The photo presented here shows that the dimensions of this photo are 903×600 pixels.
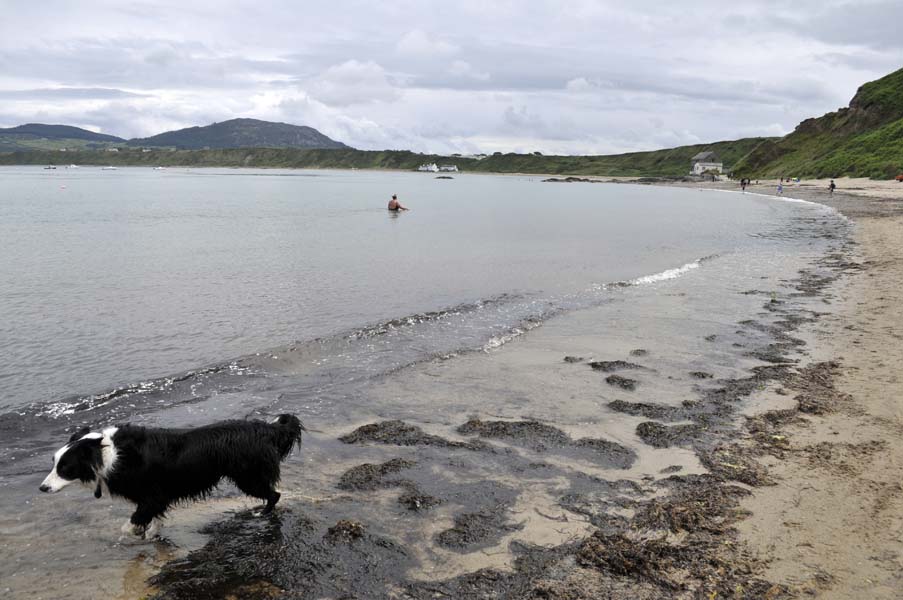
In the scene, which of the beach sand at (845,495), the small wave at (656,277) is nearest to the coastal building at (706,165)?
the small wave at (656,277)

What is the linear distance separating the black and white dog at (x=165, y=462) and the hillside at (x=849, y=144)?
81280 mm

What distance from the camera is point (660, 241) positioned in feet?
124

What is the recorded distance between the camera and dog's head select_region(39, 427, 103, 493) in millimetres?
5895

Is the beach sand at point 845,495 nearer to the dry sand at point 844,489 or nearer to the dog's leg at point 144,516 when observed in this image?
the dry sand at point 844,489

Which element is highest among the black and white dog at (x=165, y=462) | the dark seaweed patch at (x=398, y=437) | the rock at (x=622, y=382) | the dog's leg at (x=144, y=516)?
the black and white dog at (x=165, y=462)

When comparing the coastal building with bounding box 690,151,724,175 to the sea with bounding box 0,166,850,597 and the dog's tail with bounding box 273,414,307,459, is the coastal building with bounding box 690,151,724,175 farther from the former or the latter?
the dog's tail with bounding box 273,414,307,459

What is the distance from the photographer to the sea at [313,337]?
757cm

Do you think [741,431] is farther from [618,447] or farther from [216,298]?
[216,298]

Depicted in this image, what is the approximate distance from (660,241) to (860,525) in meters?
33.5

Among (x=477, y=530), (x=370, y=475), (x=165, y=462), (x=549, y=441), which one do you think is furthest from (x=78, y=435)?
(x=549, y=441)

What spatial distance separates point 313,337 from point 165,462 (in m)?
9.07

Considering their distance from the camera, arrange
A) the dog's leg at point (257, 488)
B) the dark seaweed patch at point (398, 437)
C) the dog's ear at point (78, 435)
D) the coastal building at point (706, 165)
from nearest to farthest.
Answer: the dog's ear at point (78, 435) < the dog's leg at point (257, 488) < the dark seaweed patch at point (398, 437) < the coastal building at point (706, 165)

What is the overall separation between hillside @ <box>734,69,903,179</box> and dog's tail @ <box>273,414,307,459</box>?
80.9 meters

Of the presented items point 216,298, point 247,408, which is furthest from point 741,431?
point 216,298
